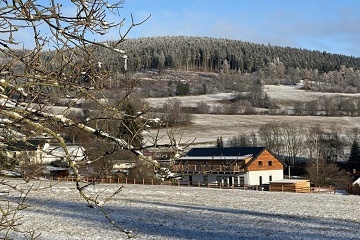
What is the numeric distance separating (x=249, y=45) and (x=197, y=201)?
573 feet

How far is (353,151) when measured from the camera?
191 feet

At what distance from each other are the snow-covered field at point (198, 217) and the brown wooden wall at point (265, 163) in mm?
17378

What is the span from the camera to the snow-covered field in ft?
56.0

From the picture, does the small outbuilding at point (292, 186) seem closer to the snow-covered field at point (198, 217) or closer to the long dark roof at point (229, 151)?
the long dark roof at point (229, 151)

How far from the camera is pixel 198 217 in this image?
2102cm

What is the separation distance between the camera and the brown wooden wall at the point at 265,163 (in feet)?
156

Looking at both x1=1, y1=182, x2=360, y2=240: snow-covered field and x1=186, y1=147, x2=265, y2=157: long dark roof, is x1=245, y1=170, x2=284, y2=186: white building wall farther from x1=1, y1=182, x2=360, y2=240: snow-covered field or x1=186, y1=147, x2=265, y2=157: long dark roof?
x1=1, y1=182, x2=360, y2=240: snow-covered field

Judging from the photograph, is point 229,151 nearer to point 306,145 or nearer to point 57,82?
point 306,145

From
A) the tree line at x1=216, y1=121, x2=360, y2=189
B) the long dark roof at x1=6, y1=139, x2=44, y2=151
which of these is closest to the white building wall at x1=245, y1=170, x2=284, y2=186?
the tree line at x1=216, y1=121, x2=360, y2=189

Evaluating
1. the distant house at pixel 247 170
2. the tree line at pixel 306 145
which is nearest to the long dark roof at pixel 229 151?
the distant house at pixel 247 170

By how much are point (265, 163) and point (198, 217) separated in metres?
28.5

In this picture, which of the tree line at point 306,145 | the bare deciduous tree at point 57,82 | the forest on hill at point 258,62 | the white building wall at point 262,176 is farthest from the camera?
the forest on hill at point 258,62

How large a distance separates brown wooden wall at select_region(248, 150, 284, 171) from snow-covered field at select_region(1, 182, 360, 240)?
17.4 m

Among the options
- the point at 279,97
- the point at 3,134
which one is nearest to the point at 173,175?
the point at 3,134
